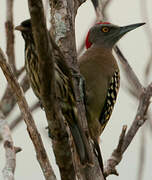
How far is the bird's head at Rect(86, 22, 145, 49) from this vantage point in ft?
18.0

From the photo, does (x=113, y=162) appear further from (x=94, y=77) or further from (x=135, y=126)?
(x=94, y=77)

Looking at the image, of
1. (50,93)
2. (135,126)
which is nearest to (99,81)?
(135,126)

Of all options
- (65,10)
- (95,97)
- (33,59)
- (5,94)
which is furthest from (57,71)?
(5,94)

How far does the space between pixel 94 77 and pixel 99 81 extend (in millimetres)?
72

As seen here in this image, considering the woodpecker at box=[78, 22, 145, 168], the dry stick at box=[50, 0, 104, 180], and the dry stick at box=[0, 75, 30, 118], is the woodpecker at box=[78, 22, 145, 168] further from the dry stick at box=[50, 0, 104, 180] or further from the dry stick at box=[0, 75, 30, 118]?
the dry stick at box=[50, 0, 104, 180]

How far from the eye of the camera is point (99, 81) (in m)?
4.72

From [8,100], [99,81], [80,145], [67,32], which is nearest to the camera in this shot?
[80,145]

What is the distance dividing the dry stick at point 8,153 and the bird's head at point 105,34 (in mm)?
2697

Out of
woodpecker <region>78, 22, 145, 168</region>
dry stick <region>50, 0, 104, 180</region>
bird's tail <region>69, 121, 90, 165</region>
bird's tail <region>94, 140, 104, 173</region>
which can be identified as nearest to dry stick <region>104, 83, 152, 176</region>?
bird's tail <region>94, 140, 104, 173</region>

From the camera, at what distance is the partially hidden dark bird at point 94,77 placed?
3.34 meters

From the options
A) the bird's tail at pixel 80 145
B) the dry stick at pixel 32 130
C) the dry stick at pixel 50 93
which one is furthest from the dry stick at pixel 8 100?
the dry stick at pixel 50 93

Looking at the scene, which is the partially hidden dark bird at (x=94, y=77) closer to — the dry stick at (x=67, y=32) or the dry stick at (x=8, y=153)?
the dry stick at (x=67, y=32)

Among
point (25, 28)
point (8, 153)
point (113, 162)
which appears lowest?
point (113, 162)

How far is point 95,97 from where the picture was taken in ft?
15.1
